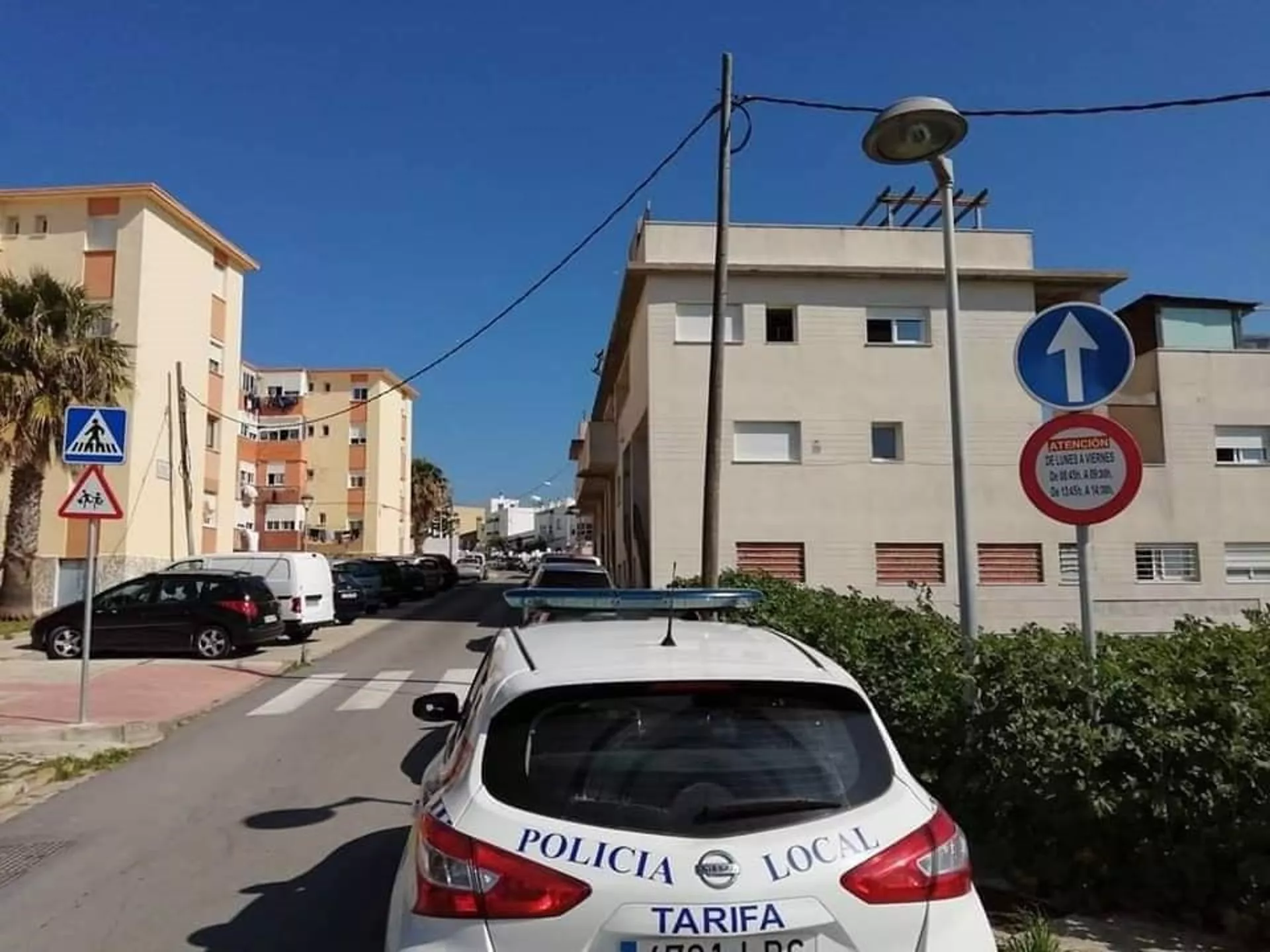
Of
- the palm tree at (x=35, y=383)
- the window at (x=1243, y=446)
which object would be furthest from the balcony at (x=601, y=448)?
the window at (x=1243, y=446)

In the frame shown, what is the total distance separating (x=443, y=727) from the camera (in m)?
11.0

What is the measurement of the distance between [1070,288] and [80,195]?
30.3m

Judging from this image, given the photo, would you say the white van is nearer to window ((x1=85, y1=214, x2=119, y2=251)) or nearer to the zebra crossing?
the zebra crossing

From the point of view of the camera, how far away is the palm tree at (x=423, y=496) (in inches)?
3282

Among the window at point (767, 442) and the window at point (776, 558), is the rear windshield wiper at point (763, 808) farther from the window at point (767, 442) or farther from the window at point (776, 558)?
the window at point (767, 442)

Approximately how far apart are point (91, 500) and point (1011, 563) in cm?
2235

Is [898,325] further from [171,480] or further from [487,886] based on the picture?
[487,886]

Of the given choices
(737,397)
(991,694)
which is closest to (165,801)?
(991,694)

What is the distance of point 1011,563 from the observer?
26.4 metres

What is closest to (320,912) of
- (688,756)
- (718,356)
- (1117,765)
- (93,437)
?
(688,756)

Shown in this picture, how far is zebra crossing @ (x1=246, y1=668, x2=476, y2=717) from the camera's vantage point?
12273mm

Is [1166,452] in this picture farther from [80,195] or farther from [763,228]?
[80,195]

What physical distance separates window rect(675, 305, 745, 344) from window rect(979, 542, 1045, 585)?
8503 millimetres

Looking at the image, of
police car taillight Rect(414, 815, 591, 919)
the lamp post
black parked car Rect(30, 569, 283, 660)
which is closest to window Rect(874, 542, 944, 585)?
black parked car Rect(30, 569, 283, 660)
